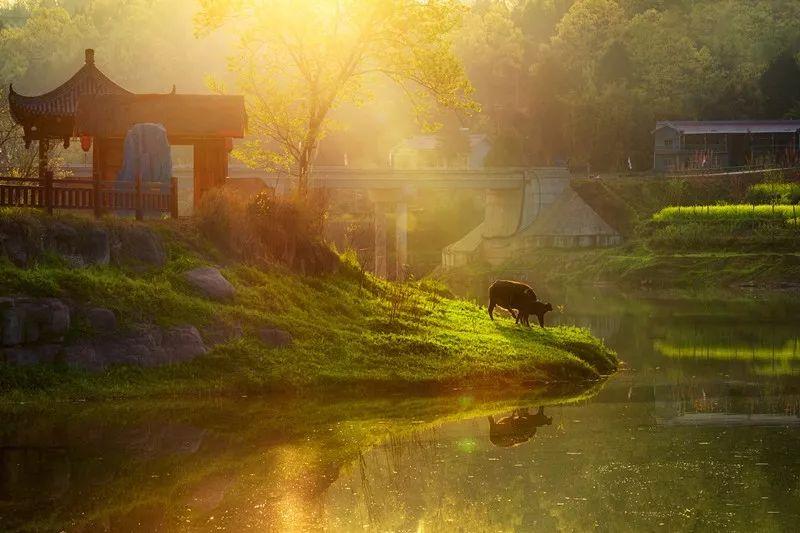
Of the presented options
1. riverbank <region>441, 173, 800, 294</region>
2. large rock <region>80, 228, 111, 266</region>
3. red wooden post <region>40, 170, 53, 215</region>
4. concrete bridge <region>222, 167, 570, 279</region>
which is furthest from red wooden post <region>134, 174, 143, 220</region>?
concrete bridge <region>222, 167, 570, 279</region>

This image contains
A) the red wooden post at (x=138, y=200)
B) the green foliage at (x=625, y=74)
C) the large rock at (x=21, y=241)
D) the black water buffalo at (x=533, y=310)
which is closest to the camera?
the large rock at (x=21, y=241)

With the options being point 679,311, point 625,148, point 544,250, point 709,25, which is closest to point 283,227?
point 679,311

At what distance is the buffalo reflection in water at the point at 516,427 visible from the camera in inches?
906

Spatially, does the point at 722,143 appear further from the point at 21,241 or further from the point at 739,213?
the point at 21,241

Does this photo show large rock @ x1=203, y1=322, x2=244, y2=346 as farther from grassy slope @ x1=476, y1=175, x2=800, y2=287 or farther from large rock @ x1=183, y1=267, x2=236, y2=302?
grassy slope @ x1=476, y1=175, x2=800, y2=287

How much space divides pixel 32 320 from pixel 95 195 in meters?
6.64

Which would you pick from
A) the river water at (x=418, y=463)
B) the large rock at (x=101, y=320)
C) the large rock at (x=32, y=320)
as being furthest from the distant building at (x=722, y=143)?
the large rock at (x=32, y=320)

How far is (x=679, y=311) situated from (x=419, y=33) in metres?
20.6

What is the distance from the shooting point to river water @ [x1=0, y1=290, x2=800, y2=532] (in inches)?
676

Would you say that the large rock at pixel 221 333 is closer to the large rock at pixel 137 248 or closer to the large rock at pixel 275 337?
the large rock at pixel 275 337

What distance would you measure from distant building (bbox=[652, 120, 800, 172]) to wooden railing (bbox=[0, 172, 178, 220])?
84.3 meters

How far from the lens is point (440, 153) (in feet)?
440

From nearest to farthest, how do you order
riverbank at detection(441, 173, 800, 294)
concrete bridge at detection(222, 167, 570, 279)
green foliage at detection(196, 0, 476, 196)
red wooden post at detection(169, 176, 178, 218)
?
red wooden post at detection(169, 176, 178, 218) < green foliage at detection(196, 0, 476, 196) < riverbank at detection(441, 173, 800, 294) < concrete bridge at detection(222, 167, 570, 279)

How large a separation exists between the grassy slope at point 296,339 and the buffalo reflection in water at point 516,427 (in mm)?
3492
